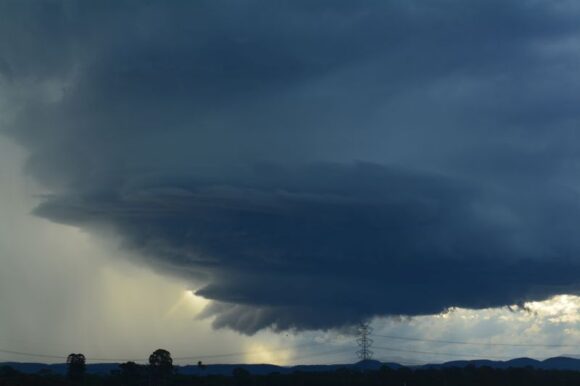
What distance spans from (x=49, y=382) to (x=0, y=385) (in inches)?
1295

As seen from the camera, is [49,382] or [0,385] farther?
[49,382]

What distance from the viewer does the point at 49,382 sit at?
189750mm

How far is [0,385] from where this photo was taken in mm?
157625
